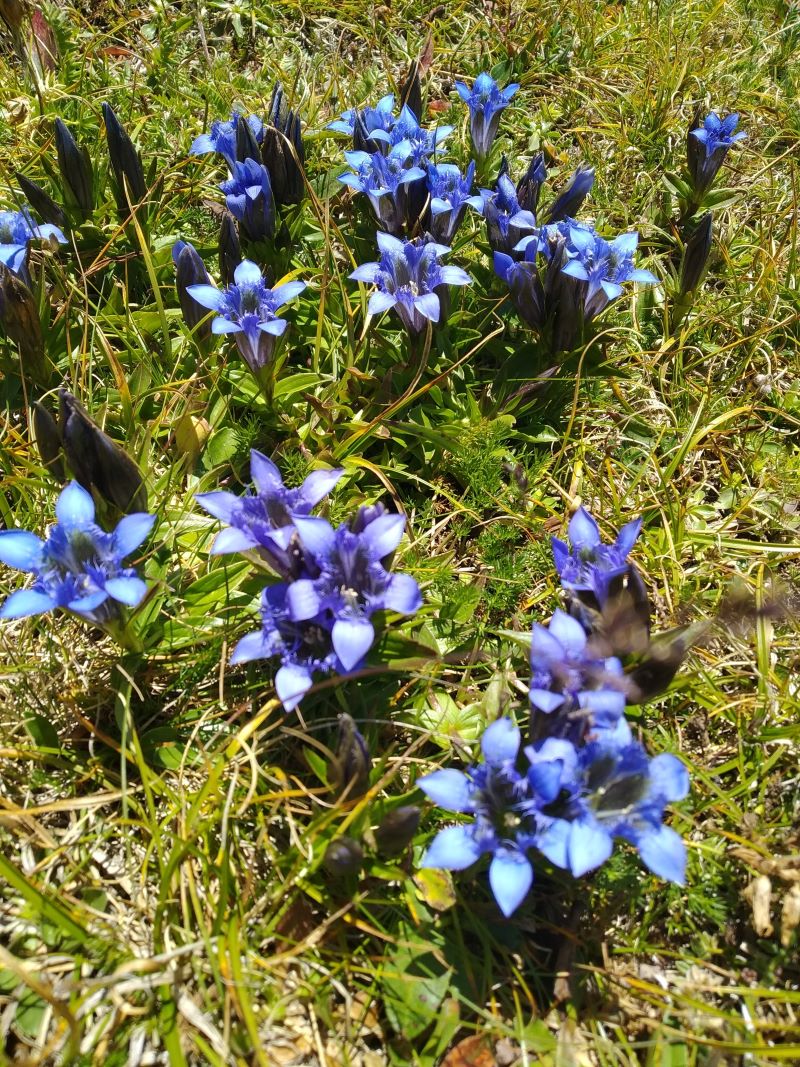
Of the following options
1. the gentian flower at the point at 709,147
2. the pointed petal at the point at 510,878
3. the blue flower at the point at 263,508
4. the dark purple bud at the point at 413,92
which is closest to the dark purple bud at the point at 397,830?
the pointed petal at the point at 510,878

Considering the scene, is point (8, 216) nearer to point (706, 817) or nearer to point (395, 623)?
point (395, 623)

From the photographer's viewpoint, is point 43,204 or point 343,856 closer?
point 343,856

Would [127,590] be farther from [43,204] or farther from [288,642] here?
[43,204]

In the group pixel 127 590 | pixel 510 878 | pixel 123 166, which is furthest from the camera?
pixel 123 166

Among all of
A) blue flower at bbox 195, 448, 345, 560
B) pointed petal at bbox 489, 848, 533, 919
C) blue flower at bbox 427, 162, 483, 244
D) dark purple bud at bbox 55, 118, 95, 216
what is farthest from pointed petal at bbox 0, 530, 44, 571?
blue flower at bbox 427, 162, 483, 244

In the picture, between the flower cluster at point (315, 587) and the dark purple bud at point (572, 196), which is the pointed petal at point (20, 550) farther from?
the dark purple bud at point (572, 196)

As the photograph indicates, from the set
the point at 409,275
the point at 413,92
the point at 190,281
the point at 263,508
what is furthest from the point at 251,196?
the point at 263,508

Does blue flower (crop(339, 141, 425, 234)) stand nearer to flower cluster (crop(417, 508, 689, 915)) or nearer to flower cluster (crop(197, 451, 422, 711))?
flower cluster (crop(197, 451, 422, 711))
